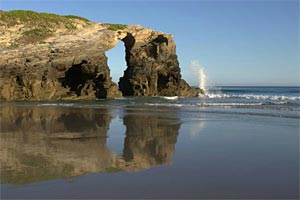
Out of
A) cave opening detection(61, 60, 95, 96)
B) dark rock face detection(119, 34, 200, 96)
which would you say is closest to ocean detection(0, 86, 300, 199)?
cave opening detection(61, 60, 95, 96)

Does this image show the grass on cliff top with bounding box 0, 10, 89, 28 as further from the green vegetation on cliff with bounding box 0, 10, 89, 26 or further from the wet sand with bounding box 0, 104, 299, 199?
the wet sand with bounding box 0, 104, 299, 199

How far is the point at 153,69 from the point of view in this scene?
152ft

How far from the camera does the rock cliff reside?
34.6 metres

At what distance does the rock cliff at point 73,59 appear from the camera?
3462 centimetres

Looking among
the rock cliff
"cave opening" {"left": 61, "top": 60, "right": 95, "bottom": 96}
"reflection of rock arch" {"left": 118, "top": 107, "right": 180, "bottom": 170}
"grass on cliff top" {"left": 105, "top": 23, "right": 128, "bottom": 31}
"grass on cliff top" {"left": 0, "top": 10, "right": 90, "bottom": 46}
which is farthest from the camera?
"grass on cliff top" {"left": 105, "top": 23, "right": 128, "bottom": 31}

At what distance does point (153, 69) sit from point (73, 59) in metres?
12.7

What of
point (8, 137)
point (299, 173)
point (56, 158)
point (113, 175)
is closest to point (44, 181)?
point (113, 175)

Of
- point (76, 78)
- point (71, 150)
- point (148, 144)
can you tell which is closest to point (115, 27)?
point (76, 78)

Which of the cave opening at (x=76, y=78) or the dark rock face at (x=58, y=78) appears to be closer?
the dark rock face at (x=58, y=78)

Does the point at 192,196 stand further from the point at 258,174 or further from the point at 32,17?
the point at 32,17

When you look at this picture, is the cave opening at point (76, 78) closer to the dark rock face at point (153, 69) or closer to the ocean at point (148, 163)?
the dark rock face at point (153, 69)

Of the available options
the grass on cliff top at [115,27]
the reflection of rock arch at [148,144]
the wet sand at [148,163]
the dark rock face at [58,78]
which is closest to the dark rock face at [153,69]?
the grass on cliff top at [115,27]

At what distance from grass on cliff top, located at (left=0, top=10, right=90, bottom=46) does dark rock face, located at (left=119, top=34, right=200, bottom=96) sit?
24.6 feet

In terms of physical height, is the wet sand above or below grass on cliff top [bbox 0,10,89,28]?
below
